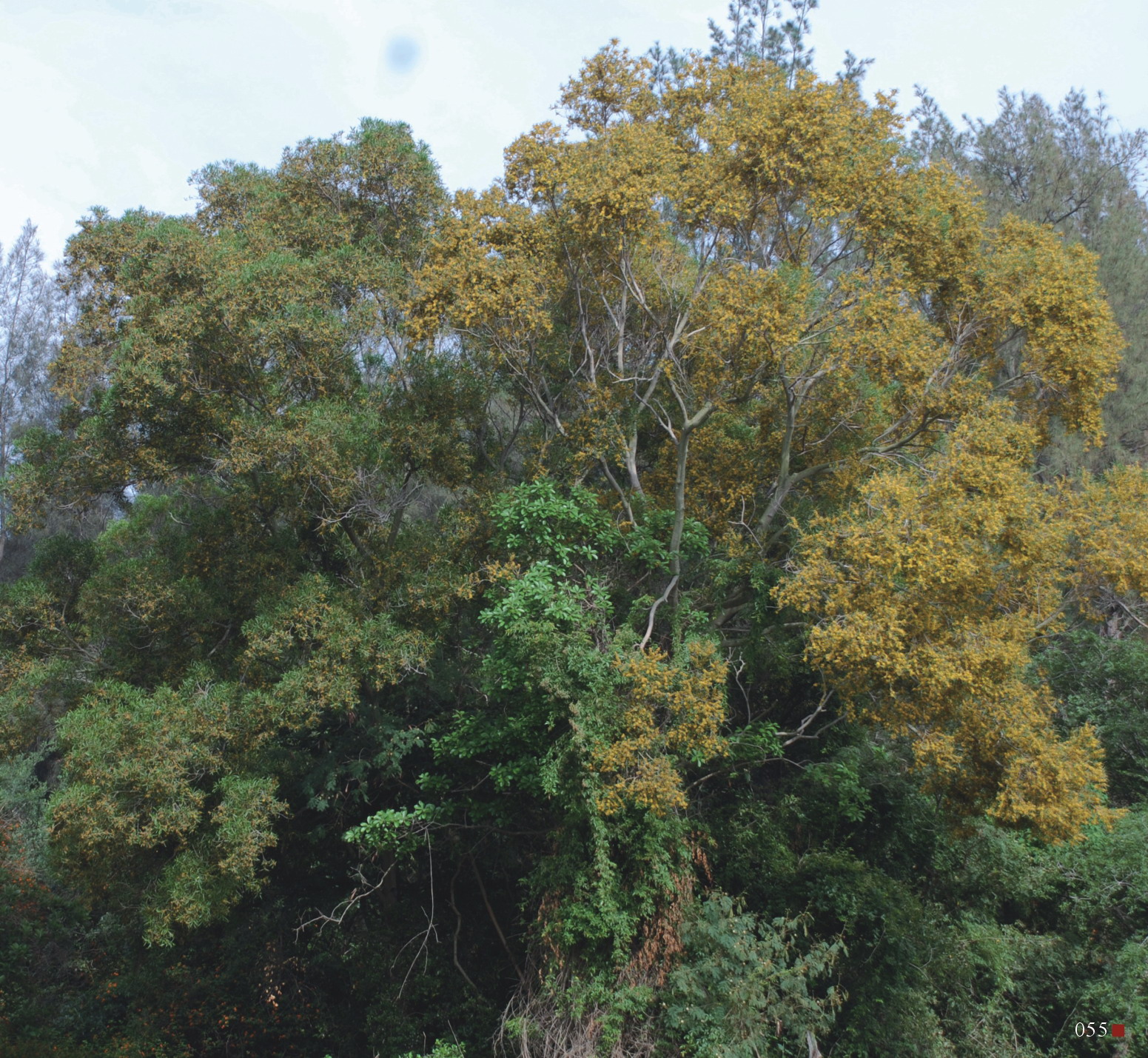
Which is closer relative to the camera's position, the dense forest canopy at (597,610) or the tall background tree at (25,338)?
the dense forest canopy at (597,610)

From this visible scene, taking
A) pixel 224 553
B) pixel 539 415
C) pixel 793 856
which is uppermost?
pixel 539 415

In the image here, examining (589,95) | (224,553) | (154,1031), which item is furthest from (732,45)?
(154,1031)

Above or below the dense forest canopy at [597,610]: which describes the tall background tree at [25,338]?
above

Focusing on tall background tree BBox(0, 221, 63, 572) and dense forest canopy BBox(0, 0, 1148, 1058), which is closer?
dense forest canopy BBox(0, 0, 1148, 1058)

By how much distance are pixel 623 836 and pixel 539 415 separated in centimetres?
544

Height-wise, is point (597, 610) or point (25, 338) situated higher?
point (25, 338)

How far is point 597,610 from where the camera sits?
891 cm

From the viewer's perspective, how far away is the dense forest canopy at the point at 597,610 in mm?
7805

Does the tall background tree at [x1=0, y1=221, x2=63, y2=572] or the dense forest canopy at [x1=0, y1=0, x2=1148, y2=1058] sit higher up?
the tall background tree at [x1=0, y1=221, x2=63, y2=572]

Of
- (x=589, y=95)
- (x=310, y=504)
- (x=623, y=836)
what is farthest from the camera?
(x=589, y=95)

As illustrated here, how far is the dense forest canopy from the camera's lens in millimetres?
7805

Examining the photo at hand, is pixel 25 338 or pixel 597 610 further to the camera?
pixel 25 338

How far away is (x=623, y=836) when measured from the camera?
8.20 m

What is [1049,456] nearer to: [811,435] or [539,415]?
[811,435]
